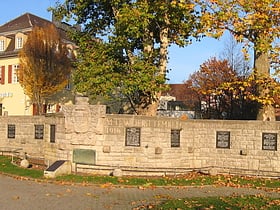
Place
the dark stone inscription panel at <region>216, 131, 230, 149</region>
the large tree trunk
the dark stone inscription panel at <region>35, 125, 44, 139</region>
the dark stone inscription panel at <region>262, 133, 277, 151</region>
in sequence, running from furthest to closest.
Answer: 1. the dark stone inscription panel at <region>35, 125, 44, 139</region>
2. the large tree trunk
3. the dark stone inscription panel at <region>216, 131, 230, 149</region>
4. the dark stone inscription panel at <region>262, 133, 277, 151</region>

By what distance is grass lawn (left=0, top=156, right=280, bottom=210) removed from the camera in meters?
11.2

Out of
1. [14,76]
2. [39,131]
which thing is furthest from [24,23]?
[39,131]

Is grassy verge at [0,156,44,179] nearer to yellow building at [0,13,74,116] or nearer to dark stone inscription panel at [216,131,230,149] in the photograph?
dark stone inscription panel at [216,131,230,149]

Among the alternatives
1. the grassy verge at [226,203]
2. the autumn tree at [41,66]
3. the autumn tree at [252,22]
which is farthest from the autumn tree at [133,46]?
the autumn tree at [41,66]

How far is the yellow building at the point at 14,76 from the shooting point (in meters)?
41.3

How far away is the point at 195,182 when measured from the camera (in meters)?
15.7

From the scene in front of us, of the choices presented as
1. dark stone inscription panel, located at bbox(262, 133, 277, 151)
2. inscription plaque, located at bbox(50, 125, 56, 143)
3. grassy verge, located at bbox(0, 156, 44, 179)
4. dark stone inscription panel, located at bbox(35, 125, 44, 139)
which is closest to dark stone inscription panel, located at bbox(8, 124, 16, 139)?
dark stone inscription panel, located at bbox(35, 125, 44, 139)

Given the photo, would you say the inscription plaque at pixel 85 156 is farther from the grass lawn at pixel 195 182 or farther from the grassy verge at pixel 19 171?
the grassy verge at pixel 19 171

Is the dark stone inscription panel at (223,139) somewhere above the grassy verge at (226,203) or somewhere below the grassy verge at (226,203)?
above

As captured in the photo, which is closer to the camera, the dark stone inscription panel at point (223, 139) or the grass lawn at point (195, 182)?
the grass lawn at point (195, 182)

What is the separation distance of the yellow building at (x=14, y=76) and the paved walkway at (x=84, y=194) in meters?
26.5

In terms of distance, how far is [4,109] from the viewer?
141ft

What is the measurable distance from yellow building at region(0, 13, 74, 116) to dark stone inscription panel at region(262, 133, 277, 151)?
89.6ft

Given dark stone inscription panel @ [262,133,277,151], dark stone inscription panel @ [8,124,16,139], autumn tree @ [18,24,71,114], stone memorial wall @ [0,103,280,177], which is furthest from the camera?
autumn tree @ [18,24,71,114]
